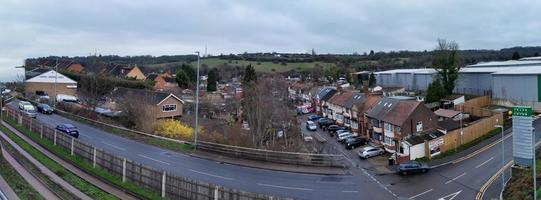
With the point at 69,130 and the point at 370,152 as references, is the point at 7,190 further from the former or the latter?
the point at 370,152

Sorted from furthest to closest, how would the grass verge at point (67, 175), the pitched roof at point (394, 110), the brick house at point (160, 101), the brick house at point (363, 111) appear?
the brick house at point (363, 111)
the brick house at point (160, 101)
the pitched roof at point (394, 110)
the grass verge at point (67, 175)

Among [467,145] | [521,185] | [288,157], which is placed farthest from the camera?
[467,145]

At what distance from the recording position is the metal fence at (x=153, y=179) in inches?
744

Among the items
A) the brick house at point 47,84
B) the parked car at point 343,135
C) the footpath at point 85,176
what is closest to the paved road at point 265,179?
the footpath at point 85,176

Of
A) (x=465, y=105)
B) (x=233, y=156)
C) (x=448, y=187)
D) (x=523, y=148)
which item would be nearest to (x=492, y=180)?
(x=448, y=187)

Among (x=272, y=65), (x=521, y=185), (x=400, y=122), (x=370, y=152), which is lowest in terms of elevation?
(x=370, y=152)

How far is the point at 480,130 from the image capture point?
51438mm

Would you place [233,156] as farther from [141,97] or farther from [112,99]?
[112,99]

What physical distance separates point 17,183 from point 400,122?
3952cm

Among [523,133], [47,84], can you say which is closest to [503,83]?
[523,133]

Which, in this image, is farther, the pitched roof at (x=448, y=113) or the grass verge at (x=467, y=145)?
the pitched roof at (x=448, y=113)

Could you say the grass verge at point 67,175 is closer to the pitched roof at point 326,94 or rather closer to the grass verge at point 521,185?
the grass verge at point 521,185

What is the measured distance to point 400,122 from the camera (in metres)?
52.3

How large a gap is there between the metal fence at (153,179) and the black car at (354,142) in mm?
32692
